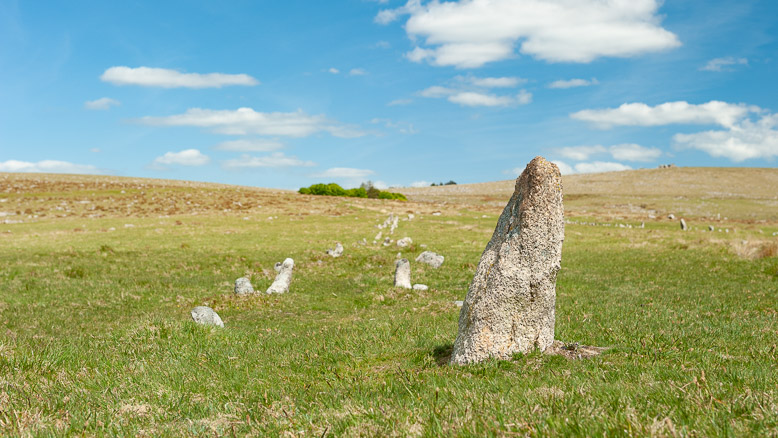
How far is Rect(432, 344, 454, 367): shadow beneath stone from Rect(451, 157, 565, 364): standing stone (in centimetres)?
64

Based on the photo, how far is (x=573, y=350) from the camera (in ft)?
28.5

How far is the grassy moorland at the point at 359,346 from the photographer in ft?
17.5

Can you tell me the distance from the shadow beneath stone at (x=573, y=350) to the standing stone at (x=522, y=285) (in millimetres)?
266

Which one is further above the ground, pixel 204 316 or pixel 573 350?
pixel 573 350

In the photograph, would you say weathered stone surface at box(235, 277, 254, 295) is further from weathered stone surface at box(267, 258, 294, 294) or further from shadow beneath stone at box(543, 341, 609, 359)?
shadow beneath stone at box(543, 341, 609, 359)

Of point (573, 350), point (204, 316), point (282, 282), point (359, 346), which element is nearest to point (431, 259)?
point (282, 282)

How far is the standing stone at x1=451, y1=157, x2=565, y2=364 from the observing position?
8492mm

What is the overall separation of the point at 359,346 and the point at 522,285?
3808 mm

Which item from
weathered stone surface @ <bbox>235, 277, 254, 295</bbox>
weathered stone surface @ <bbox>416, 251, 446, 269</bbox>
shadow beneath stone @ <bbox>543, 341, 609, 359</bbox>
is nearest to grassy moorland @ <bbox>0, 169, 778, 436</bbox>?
shadow beneath stone @ <bbox>543, 341, 609, 359</bbox>

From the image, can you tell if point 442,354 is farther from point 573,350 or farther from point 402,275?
point 402,275

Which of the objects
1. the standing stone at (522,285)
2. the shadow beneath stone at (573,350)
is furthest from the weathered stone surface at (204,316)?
the shadow beneath stone at (573,350)

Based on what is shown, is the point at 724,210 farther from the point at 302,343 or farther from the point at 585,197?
the point at 302,343

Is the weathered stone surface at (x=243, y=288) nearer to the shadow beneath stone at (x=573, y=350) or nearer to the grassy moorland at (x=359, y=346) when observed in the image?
the grassy moorland at (x=359, y=346)

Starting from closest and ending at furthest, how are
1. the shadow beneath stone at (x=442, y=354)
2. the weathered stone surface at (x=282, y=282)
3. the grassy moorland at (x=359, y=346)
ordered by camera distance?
1. the grassy moorland at (x=359, y=346)
2. the shadow beneath stone at (x=442, y=354)
3. the weathered stone surface at (x=282, y=282)
